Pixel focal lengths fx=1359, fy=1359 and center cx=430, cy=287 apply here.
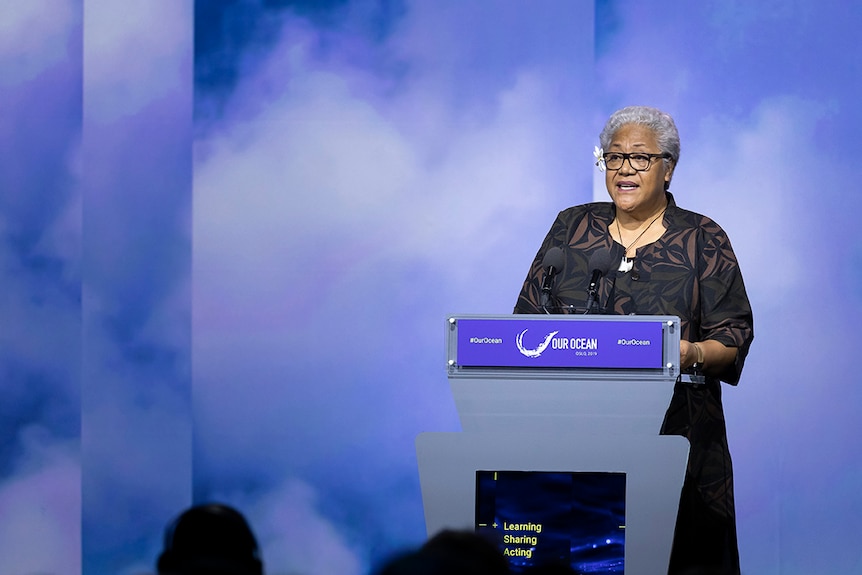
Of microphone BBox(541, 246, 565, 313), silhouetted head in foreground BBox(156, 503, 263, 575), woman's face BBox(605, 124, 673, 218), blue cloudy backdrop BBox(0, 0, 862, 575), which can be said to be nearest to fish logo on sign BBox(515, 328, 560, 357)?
microphone BBox(541, 246, 565, 313)

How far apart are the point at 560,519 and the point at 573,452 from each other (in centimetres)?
18

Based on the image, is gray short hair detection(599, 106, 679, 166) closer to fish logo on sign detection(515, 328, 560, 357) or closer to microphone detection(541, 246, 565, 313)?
microphone detection(541, 246, 565, 313)

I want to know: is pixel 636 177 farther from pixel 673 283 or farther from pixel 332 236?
pixel 332 236

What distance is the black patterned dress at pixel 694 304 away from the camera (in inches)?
167

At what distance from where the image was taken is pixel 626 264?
14.4 feet

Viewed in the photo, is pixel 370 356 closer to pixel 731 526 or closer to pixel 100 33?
pixel 100 33

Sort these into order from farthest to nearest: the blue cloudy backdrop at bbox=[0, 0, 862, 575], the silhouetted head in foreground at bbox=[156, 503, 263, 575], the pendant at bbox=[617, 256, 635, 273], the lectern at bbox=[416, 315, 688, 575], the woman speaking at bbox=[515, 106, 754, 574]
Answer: the blue cloudy backdrop at bbox=[0, 0, 862, 575] < the pendant at bbox=[617, 256, 635, 273] < the woman speaking at bbox=[515, 106, 754, 574] < the lectern at bbox=[416, 315, 688, 575] < the silhouetted head in foreground at bbox=[156, 503, 263, 575]

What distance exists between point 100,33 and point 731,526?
403 centimetres

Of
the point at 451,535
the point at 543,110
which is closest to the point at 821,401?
the point at 543,110

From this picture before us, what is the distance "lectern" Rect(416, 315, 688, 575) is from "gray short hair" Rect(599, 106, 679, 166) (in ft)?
3.59

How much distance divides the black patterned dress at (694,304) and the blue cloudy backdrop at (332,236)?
6.21ft

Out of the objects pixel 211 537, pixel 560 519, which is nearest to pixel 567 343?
pixel 560 519

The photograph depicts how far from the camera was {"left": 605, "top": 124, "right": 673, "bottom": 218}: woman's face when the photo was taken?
4477 millimetres

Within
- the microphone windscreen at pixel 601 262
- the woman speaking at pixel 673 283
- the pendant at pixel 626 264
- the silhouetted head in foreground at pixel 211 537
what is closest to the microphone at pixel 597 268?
the microphone windscreen at pixel 601 262
